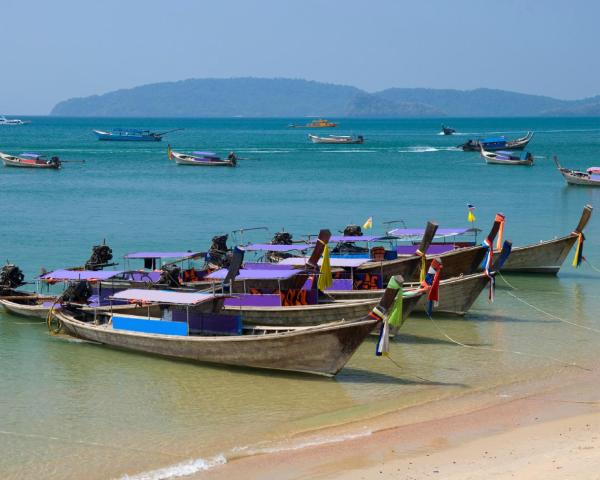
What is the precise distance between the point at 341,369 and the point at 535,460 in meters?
5.52

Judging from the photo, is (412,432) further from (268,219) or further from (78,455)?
(268,219)

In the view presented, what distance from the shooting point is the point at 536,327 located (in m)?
23.0

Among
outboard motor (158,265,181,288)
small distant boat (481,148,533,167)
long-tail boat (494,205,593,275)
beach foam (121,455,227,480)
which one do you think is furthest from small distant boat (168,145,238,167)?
beach foam (121,455,227,480)

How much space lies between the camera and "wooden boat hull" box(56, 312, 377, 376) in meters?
17.8

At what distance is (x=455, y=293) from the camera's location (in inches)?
915

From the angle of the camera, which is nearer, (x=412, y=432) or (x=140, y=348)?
(x=412, y=432)

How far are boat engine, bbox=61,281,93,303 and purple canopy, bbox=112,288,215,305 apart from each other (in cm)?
249

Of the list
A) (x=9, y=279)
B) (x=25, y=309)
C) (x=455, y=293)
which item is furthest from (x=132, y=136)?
(x=455, y=293)

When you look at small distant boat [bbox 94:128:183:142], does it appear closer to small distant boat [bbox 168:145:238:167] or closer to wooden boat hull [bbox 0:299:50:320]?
small distant boat [bbox 168:145:238:167]

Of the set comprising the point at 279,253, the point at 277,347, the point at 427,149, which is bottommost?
the point at 427,149

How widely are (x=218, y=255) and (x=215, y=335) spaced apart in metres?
8.58

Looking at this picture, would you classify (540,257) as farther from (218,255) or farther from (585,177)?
(585,177)

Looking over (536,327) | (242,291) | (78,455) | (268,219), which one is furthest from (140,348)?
(268,219)

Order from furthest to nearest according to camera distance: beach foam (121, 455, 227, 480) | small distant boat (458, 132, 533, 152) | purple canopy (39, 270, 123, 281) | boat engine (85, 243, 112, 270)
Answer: small distant boat (458, 132, 533, 152) < boat engine (85, 243, 112, 270) < purple canopy (39, 270, 123, 281) < beach foam (121, 455, 227, 480)
